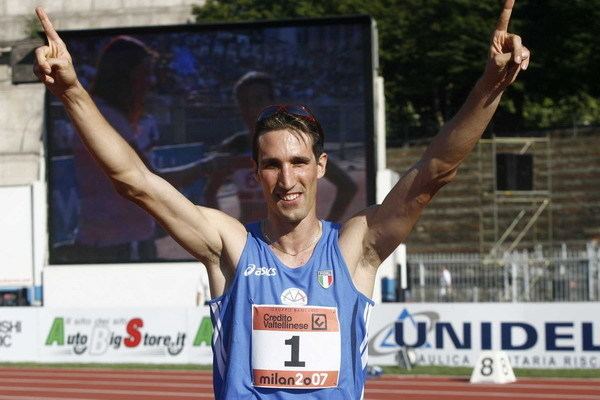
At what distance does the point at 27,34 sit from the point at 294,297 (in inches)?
1902

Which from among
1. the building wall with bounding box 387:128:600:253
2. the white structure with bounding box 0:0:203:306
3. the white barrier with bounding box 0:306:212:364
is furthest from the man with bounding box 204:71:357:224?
the building wall with bounding box 387:128:600:253

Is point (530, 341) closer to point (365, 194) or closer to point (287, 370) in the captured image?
point (365, 194)

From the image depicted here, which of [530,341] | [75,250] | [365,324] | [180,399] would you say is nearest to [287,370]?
[365,324]

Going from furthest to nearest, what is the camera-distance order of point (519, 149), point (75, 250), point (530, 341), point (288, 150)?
point (519, 149) < point (75, 250) < point (530, 341) < point (288, 150)

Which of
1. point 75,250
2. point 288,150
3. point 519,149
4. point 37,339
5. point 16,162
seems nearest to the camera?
point 288,150

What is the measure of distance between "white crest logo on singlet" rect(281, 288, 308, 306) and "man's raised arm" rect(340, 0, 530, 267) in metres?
0.22

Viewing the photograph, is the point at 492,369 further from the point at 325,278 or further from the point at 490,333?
the point at 325,278

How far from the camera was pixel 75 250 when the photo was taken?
26938mm

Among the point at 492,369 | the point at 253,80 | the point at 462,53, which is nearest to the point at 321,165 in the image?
the point at 492,369

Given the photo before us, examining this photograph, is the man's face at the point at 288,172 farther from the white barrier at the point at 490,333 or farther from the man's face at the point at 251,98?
the man's face at the point at 251,98

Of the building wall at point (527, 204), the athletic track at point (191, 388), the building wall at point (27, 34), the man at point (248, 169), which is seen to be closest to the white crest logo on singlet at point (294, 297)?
the athletic track at point (191, 388)

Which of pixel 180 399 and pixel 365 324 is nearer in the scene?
pixel 365 324

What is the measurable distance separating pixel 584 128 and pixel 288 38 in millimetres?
18387

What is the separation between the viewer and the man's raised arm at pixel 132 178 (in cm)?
404
